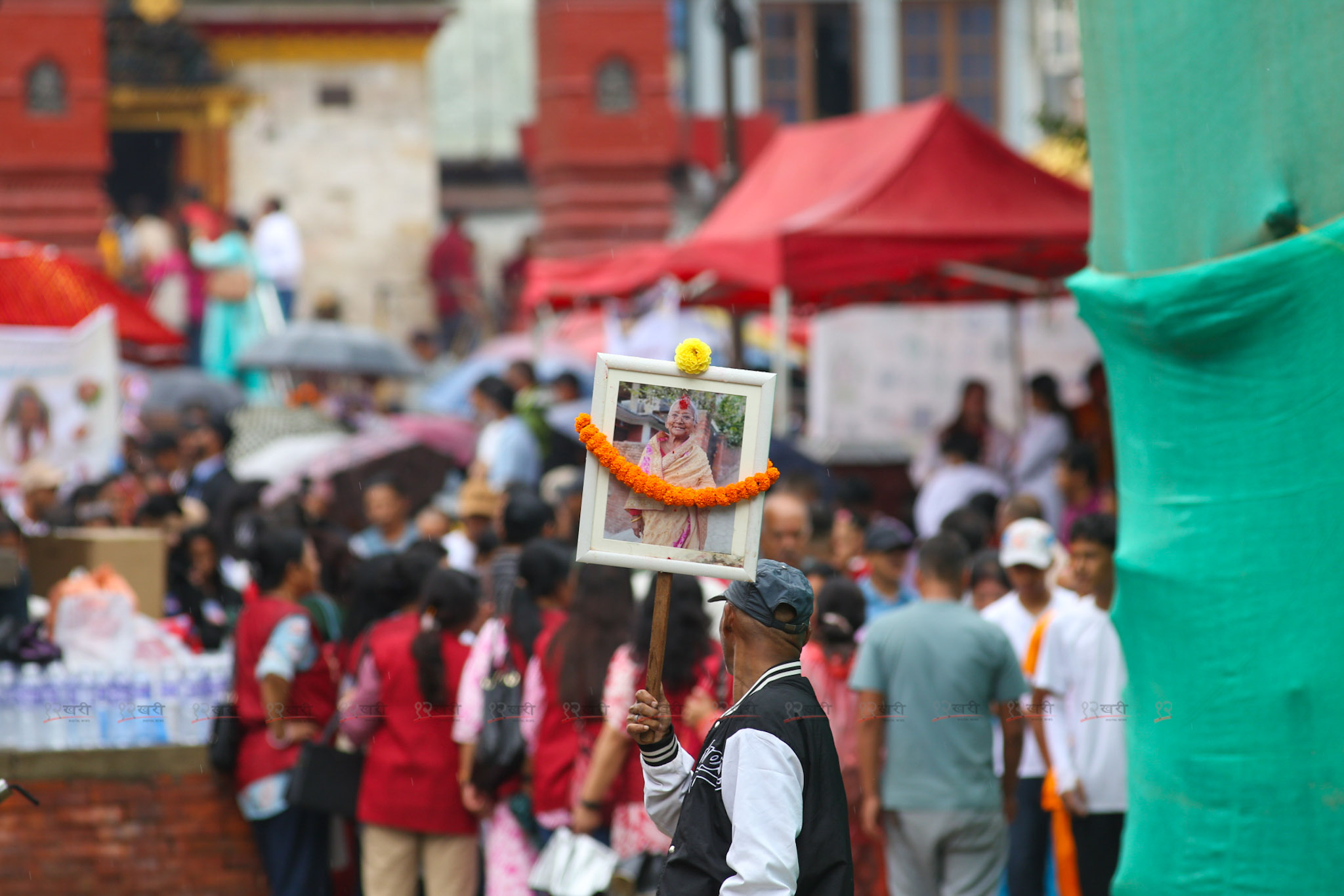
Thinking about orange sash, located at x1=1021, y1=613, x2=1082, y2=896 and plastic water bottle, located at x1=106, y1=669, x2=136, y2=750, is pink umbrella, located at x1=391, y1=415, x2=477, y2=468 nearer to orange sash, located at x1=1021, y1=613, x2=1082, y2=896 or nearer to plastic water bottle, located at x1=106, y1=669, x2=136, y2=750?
plastic water bottle, located at x1=106, y1=669, x2=136, y2=750

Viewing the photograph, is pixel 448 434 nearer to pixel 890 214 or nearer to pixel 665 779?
pixel 890 214

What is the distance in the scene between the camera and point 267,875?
727cm

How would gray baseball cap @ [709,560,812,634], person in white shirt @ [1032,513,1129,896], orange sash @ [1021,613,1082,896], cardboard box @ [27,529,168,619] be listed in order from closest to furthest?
gray baseball cap @ [709,560,812,634] < person in white shirt @ [1032,513,1129,896] < orange sash @ [1021,613,1082,896] < cardboard box @ [27,529,168,619]

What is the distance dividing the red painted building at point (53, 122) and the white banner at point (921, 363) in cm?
1127

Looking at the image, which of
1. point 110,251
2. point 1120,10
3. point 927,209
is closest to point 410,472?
point 927,209

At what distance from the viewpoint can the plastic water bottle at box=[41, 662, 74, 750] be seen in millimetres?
7234

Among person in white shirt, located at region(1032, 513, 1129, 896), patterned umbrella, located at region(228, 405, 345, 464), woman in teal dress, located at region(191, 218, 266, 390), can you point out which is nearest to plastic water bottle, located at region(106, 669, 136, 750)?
person in white shirt, located at region(1032, 513, 1129, 896)

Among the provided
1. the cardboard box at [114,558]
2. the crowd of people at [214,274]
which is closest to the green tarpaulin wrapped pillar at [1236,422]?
the cardboard box at [114,558]

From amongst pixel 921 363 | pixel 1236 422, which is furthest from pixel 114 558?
pixel 921 363

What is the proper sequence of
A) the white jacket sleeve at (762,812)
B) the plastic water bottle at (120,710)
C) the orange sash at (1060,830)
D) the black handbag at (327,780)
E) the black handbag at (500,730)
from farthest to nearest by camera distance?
the plastic water bottle at (120,710), the black handbag at (327,780), the orange sash at (1060,830), the black handbag at (500,730), the white jacket sleeve at (762,812)

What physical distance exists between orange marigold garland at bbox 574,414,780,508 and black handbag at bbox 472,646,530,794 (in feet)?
8.26

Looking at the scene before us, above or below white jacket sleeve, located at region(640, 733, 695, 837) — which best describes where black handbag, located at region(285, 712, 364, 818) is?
below

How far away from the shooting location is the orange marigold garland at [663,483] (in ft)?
13.6

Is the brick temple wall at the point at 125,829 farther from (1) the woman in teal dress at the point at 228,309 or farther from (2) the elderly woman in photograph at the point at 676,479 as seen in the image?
(1) the woman in teal dress at the point at 228,309
